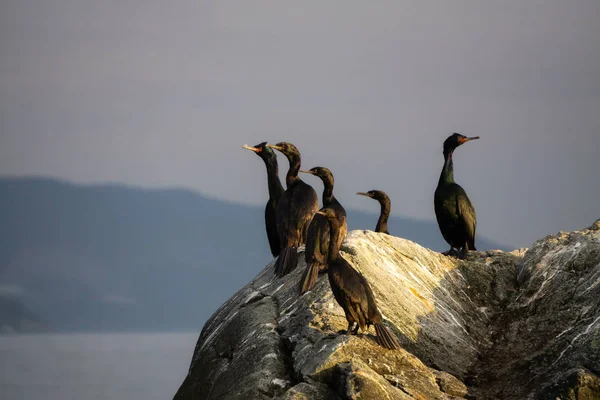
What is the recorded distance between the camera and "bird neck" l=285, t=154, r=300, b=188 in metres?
14.1

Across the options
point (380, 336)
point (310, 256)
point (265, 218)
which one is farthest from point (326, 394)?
point (265, 218)

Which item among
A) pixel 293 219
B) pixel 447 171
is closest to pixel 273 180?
pixel 293 219

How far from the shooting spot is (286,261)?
1255cm

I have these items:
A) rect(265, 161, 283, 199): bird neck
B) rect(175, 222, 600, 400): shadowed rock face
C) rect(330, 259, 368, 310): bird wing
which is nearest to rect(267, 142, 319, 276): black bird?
rect(175, 222, 600, 400): shadowed rock face

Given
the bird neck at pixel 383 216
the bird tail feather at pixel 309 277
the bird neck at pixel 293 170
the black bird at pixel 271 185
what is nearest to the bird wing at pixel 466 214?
the bird neck at pixel 383 216

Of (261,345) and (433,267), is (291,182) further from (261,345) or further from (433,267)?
(261,345)

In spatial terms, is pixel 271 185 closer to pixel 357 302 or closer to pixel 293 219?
pixel 293 219

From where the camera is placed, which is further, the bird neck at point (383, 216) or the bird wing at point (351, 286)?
the bird neck at point (383, 216)

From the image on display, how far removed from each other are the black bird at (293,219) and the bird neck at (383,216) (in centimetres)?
248

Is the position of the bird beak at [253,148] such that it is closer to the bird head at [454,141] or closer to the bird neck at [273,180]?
the bird neck at [273,180]

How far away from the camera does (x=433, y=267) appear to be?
13125 mm

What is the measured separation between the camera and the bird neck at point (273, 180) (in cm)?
1542

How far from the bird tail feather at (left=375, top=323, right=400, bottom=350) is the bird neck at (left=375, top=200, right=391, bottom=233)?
599cm

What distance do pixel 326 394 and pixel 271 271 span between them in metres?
4.18
